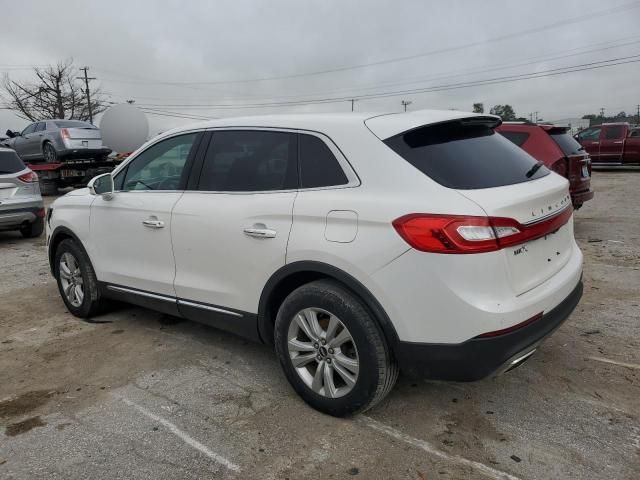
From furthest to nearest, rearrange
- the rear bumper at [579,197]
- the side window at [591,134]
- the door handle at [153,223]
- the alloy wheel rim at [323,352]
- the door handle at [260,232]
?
the side window at [591,134]
the rear bumper at [579,197]
the door handle at [153,223]
the door handle at [260,232]
the alloy wheel rim at [323,352]

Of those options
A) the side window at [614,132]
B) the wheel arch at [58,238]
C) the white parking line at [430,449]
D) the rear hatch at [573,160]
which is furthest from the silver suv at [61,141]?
the side window at [614,132]

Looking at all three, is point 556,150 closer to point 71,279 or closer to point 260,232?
point 260,232

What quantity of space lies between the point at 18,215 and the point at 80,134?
25.6 ft

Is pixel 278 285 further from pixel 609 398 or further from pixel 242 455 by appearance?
pixel 609 398

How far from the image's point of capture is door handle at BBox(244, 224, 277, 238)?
3.08 m

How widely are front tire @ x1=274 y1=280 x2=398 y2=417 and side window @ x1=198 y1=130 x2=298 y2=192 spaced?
74 cm

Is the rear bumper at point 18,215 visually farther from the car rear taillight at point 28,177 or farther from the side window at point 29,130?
the side window at point 29,130

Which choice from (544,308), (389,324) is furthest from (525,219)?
(389,324)

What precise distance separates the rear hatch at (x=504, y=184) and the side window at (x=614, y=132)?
60.7 feet

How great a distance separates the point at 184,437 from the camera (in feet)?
9.35

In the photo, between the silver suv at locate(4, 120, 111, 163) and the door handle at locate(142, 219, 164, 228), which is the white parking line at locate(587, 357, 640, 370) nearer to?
the door handle at locate(142, 219, 164, 228)

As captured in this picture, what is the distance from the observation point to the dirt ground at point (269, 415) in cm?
258

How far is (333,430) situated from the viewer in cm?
287

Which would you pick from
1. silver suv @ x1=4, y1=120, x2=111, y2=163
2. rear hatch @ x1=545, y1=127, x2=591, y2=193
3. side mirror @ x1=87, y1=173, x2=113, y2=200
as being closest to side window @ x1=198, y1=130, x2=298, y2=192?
side mirror @ x1=87, y1=173, x2=113, y2=200
